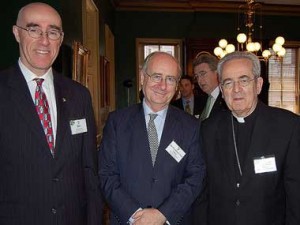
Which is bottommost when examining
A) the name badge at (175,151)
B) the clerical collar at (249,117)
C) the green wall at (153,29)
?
the name badge at (175,151)

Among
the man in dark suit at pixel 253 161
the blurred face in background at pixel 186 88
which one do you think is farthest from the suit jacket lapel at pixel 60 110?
the blurred face in background at pixel 186 88

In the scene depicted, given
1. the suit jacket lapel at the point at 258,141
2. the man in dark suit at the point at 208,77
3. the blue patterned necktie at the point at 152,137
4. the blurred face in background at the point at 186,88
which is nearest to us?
the suit jacket lapel at the point at 258,141

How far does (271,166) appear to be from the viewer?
1.92 meters

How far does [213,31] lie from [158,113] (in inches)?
284

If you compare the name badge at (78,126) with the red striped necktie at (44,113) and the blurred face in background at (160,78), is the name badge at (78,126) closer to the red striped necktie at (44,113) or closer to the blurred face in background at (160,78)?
the red striped necktie at (44,113)

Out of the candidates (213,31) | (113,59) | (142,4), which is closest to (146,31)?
(142,4)

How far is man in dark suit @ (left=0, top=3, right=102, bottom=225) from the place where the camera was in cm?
174

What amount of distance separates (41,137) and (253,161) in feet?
3.84

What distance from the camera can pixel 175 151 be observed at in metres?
2.03

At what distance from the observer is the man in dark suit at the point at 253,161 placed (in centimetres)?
192

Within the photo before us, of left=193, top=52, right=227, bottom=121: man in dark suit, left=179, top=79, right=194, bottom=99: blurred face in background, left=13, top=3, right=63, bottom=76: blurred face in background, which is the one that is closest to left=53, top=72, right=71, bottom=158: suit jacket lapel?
left=13, top=3, right=63, bottom=76: blurred face in background

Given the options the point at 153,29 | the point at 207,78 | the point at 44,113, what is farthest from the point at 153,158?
the point at 153,29

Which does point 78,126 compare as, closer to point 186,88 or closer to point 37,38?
point 37,38

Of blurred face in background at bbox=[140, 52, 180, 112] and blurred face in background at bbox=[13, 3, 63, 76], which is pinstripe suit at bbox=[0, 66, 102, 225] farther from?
blurred face in background at bbox=[140, 52, 180, 112]
